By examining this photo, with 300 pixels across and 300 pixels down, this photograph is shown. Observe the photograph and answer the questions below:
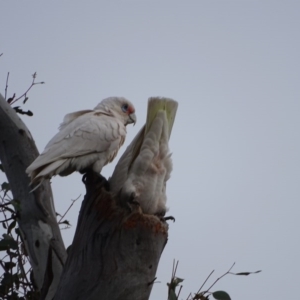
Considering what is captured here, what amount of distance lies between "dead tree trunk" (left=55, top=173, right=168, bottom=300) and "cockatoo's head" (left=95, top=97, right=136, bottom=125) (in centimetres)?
159

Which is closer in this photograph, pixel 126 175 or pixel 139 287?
pixel 139 287

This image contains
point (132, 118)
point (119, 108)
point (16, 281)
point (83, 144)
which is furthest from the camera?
point (132, 118)

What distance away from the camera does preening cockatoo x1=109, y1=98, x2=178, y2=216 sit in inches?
75.4

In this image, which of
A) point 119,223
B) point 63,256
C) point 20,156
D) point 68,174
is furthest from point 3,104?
point 119,223

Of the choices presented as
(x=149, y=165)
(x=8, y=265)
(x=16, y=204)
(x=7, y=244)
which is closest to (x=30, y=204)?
(x=16, y=204)

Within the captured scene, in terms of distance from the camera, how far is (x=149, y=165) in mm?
1994

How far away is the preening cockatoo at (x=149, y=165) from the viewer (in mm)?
1914

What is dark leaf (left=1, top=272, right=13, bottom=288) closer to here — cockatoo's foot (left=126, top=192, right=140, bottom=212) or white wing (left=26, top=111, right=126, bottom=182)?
white wing (left=26, top=111, right=126, bottom=182)

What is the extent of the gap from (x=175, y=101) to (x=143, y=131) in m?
0.20

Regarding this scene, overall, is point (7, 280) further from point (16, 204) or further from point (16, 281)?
point (16, 204)

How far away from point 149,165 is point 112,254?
422mm

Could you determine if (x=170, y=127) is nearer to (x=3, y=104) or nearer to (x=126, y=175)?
(x=126, y=175)

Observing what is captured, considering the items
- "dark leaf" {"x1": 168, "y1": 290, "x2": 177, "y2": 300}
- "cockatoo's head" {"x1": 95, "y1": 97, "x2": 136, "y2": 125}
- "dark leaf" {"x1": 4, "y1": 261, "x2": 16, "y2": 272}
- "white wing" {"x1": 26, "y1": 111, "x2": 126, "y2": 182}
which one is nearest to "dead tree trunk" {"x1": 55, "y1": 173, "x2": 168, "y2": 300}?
"dark leaf" {"x1": 168, "y1": 290, "x2": 177, "y2": 300}

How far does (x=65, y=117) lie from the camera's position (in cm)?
320
